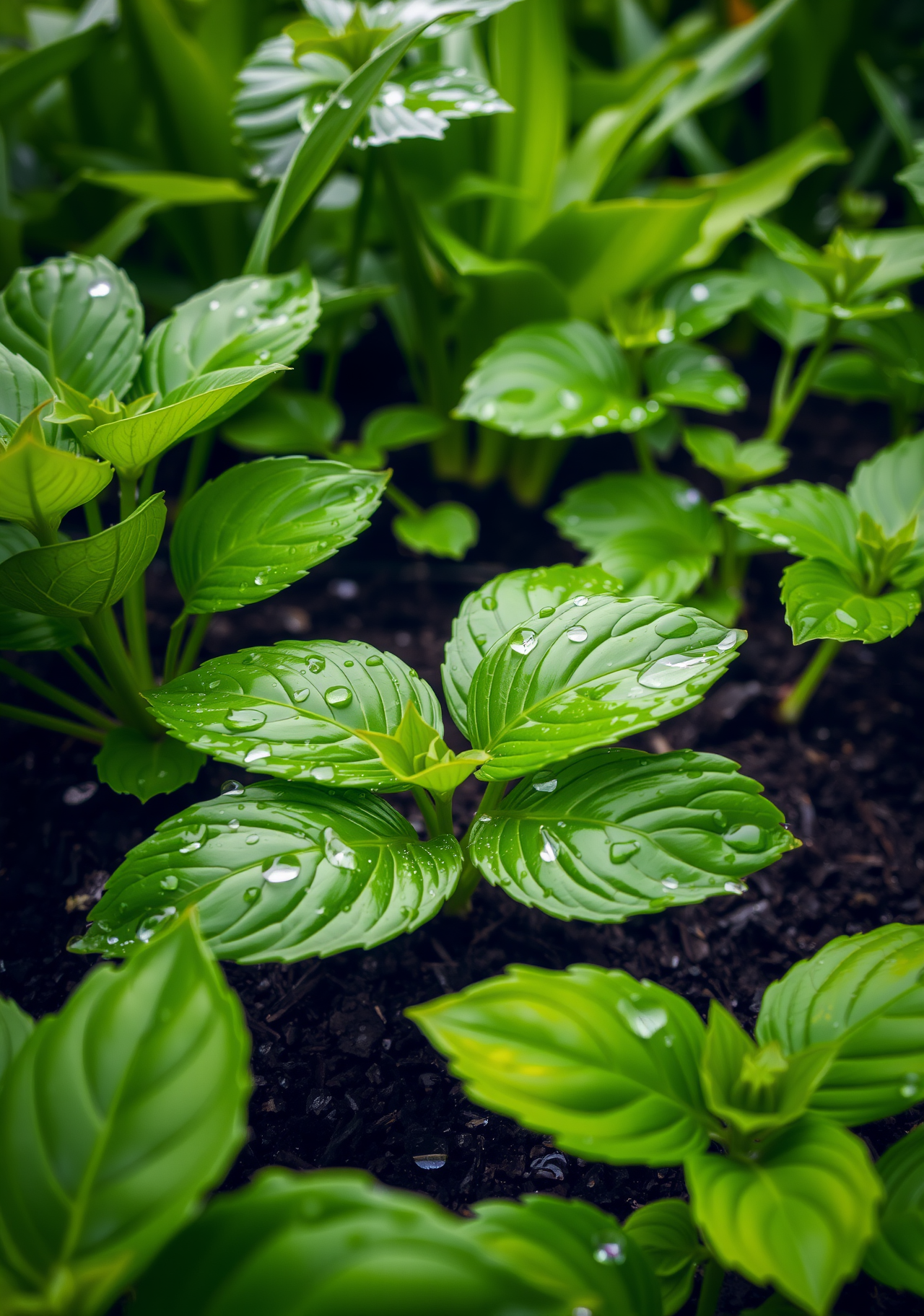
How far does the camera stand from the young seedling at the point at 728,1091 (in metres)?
0.53

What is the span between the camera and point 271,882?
2.19ft

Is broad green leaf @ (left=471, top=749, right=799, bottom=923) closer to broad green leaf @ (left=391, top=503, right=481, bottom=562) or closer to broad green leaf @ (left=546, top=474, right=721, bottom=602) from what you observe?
broad green leaf @ (left=546, top=474, right=721, bottom=602)

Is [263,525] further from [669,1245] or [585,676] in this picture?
[669,1245]

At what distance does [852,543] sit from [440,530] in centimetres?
59

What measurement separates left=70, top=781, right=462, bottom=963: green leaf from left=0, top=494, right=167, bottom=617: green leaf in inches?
9.2

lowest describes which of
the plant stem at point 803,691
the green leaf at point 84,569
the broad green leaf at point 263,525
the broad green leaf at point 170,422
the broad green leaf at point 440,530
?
the plant stem at point 803,691

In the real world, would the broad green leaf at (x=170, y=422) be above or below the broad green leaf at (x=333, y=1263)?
above

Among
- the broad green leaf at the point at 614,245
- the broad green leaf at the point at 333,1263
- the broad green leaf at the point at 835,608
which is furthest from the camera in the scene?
the broad green leaf at the point at 614,245

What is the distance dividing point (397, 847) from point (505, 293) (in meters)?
0.94

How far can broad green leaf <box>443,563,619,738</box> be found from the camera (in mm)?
826

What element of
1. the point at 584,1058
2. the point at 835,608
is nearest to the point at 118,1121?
the point at 584,1058

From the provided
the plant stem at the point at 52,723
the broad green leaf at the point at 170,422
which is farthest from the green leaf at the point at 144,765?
the broad green leaf at the point at 170,422

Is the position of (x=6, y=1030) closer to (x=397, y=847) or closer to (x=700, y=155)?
(x=397, y=847)

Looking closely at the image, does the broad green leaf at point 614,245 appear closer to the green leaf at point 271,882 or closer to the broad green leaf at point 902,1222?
the green leaf at point 271,882
